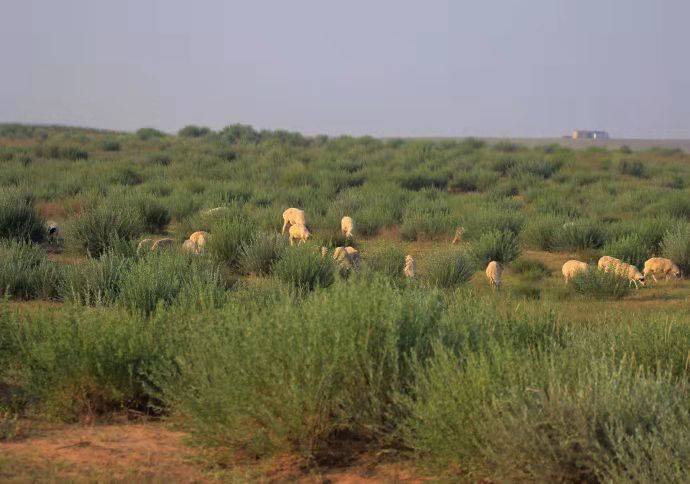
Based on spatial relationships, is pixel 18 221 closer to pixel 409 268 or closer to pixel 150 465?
pixel 409 268

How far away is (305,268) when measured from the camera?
9.84m

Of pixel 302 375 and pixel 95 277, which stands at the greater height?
pixel 302 375

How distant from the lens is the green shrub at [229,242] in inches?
485

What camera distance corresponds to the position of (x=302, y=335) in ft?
16.5

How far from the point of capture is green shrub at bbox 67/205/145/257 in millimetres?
13125

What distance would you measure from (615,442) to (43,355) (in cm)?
377

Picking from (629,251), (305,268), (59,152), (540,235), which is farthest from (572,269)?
(59,152)

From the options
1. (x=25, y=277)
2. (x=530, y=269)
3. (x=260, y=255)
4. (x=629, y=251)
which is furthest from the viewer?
(x=629, y=251)

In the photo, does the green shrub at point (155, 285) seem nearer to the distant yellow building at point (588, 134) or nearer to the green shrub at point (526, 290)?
the green shrub at point (526, 290)

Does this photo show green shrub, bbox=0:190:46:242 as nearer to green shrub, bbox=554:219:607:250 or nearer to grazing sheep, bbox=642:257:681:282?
green shrub, bbox=554:219:607:250

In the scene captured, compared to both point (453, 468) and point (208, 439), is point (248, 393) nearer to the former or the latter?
→ point (208, 439)

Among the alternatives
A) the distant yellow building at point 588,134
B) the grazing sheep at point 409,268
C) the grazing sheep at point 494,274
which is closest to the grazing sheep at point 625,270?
the grazing sheep at point 494,274

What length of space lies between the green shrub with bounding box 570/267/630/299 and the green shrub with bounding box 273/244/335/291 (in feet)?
11.6

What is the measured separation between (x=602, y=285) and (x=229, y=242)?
5.48 m
